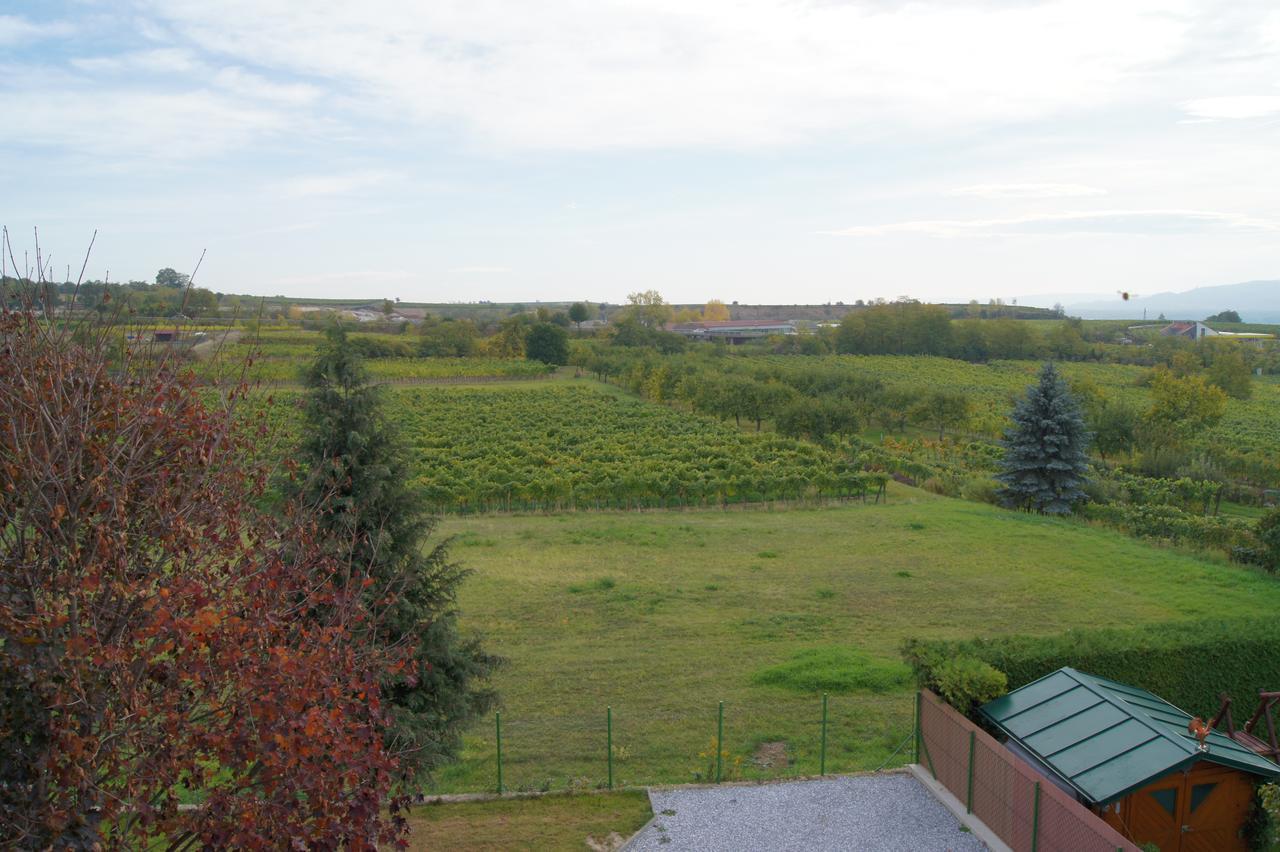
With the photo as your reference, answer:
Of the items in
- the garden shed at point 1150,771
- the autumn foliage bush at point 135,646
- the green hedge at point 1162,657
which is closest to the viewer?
the autumn foliage bush at point 135,646

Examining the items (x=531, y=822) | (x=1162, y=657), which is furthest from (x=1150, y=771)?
(x=531, y=822)

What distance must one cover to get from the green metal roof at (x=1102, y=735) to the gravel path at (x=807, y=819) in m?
1.28

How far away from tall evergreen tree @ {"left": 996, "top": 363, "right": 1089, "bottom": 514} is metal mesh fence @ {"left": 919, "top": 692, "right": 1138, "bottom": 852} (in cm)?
2284

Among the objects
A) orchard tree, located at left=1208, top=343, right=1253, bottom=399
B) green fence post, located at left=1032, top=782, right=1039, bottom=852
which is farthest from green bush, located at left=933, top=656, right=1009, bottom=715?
orchard tree, located at left=1208, top=343, right=1253, bottom=399

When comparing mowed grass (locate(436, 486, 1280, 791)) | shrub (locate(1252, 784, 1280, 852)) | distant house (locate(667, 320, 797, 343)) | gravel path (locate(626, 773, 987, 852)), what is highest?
distant house (locate(667, 320, 797, 343))

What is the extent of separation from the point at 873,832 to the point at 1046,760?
202cm

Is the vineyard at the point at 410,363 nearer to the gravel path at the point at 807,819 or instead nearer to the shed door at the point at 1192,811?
the gravel path at the point at 807,819

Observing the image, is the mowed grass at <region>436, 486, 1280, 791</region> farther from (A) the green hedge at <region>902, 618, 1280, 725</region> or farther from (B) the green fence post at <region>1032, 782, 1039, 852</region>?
(B) the green fence post at <region>1032, 782, 1039, 852</region>

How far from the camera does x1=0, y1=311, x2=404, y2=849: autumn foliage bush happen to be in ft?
15.8

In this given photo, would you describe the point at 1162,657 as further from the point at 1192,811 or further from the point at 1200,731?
the point at 1200,731

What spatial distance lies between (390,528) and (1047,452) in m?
26.7

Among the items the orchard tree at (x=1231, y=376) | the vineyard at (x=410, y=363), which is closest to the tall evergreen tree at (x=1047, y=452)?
the orchard tree at (x=1231, y=376)

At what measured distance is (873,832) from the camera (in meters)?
9.91

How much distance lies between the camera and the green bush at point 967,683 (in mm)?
11078
